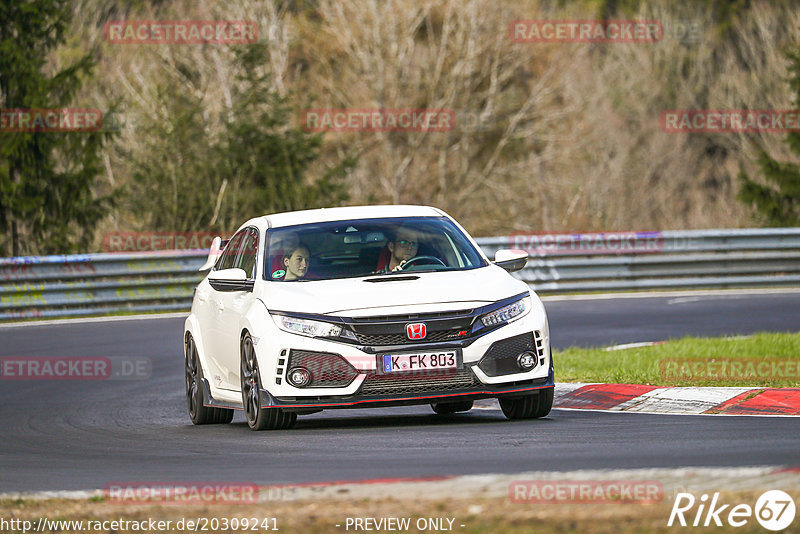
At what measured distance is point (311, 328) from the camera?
31.7 feet

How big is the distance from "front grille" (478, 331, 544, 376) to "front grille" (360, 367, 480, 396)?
0.45ft

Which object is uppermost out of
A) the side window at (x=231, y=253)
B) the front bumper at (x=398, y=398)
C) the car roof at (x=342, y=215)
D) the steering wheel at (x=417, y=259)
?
the car roof at (x=342, y=215)

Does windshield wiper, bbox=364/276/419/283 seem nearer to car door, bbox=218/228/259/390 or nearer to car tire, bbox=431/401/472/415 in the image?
car door, bbox=218/228/259/390

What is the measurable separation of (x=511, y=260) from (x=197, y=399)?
111 inches

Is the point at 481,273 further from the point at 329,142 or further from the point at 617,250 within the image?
the point at 329,142

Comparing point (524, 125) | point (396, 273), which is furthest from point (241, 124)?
point (396, 273)

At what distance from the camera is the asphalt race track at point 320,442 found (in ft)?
25.1

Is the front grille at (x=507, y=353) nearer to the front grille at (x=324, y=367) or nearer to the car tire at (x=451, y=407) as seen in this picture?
the front grille at (x=324, y=367)

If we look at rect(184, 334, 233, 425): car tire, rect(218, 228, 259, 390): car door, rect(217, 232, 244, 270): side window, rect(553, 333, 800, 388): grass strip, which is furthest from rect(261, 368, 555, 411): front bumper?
rect(553, 333, 800, 388): grass strip

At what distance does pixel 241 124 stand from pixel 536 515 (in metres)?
26.5

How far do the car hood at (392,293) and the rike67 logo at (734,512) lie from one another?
379 centimetres

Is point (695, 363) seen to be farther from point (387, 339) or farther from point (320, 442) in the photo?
point (320, 442)

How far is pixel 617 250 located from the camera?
25.7 metres

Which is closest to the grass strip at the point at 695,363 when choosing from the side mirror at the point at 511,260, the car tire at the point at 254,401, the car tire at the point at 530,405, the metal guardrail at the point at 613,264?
the side mirror at the point at 511,260
